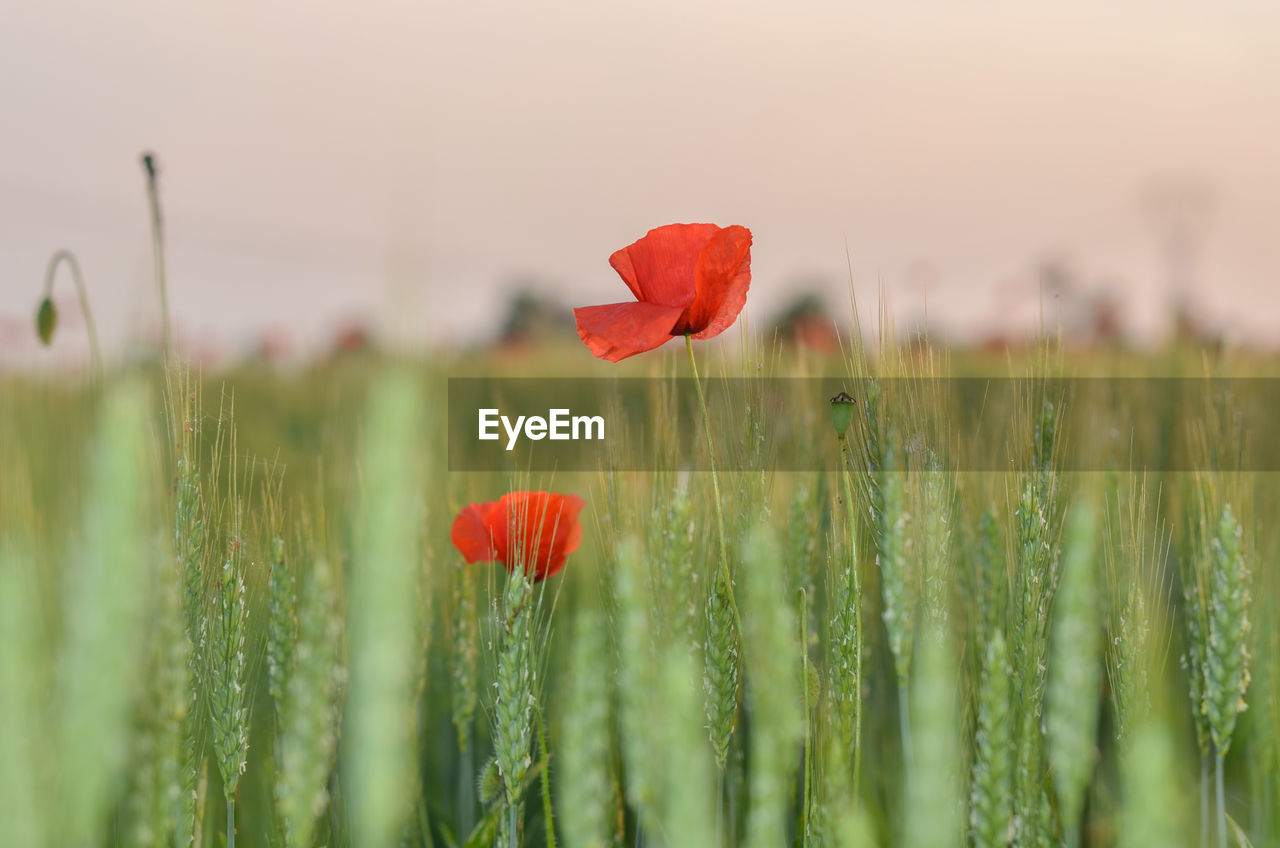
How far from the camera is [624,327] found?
1.14 meters

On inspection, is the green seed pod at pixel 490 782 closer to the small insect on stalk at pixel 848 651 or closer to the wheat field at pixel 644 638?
the wheat field at pixel 644 638

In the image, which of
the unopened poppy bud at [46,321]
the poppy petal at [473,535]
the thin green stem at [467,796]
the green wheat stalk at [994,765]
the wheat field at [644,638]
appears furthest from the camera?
the unopened poppy bud at [46,321]

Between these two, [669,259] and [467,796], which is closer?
[669,259]

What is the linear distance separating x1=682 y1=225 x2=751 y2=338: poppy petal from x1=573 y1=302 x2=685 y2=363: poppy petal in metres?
0.04

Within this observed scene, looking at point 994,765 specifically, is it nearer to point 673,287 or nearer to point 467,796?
point 673,287

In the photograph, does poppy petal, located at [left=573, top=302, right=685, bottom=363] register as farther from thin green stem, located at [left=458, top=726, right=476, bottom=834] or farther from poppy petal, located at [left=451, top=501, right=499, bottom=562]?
thin green stem, located at [left=458, top=726, right=476, bottom=834]

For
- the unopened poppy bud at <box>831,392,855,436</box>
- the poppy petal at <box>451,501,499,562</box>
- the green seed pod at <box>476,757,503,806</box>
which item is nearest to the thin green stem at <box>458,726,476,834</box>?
the green seed pod at <box>476,757,503,806</box>

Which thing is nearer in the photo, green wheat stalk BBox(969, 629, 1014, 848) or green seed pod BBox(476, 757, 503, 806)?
green wheat stalk BBox(969, 629, 1014, 848)

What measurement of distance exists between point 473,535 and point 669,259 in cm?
47

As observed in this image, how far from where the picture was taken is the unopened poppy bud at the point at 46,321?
169 centimetres

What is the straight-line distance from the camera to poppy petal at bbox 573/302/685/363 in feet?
3.59

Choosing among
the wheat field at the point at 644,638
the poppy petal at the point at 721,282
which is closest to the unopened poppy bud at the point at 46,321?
the wheat field at the point at 644,638

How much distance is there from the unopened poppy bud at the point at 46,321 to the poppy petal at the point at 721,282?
129 cm

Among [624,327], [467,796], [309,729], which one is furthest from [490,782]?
[624,327]
